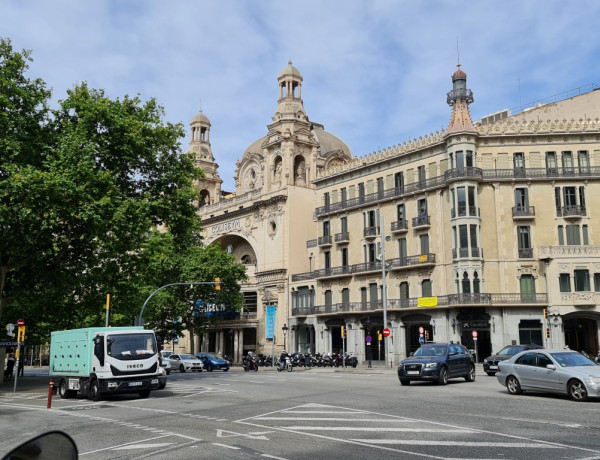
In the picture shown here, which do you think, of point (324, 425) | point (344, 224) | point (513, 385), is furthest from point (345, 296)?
point (324, 425)

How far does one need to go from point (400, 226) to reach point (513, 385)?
32.6 m

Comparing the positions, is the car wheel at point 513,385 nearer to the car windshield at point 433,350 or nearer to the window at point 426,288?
the car windshield at point 433,350

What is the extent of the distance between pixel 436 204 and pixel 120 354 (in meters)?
33.7

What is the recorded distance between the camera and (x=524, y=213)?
45406mm

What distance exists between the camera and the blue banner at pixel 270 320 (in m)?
59.6

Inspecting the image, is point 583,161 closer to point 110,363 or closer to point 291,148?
point 291,148

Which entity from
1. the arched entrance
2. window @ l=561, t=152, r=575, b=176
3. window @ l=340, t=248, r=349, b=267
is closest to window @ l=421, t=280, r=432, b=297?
window @ l=340, t=248, r=349, b=267

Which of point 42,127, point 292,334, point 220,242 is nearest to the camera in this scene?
point 42,127

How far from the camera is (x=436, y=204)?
157 ft

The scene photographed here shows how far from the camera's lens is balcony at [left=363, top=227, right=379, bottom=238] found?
169ft

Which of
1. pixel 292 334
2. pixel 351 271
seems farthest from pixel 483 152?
pixel 292 334

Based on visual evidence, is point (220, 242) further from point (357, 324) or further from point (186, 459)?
point (186, 459)

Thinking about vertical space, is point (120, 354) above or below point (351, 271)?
below

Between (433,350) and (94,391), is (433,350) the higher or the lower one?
the higher one
